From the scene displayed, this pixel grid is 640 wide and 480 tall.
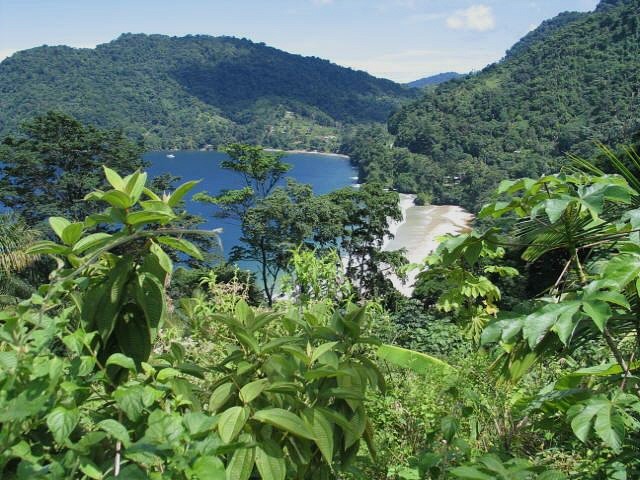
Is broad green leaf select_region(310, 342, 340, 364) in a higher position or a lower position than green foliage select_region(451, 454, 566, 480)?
higher

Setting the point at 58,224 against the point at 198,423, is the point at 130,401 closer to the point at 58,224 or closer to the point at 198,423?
the point at 198,423

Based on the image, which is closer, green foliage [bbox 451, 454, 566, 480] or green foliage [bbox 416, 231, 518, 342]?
green foliage [bbox 451, 454, 566, 480]

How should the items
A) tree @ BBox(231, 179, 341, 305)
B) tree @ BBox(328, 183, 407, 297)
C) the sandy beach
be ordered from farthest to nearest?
the sandy beach → tree @ BBox(328, 183, 407, 297) → tree @ BBox(231, 179, 341, 305)

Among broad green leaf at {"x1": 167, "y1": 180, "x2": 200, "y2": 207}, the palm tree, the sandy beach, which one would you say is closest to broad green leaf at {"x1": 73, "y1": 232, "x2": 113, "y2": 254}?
broad green leaf at {"x1": 167, "y1": 180, "x2": 200, "y2": 207}

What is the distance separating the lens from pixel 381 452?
1.62m

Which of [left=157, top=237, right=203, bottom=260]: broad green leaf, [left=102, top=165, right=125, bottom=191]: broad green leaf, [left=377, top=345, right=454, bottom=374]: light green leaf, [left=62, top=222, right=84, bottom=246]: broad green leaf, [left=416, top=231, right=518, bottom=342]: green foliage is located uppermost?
[left=102, top=165, right=125, bottom=191]: broad green leaf

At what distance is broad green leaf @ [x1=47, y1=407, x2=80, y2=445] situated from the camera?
644 mm

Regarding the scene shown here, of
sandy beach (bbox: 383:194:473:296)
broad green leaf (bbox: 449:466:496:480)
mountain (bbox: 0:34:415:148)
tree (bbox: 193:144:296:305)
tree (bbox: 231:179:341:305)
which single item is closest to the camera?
broad green leaf (bbox: 449:466:496:480)

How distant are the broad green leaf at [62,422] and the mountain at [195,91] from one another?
7840 centimetres

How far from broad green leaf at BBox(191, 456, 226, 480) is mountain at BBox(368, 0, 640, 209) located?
132ft

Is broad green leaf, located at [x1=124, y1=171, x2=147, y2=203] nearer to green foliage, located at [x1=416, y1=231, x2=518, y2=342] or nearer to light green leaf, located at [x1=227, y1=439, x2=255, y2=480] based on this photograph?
light green leaf, located at [x1=227, y1=439, x2=255, y2=480]

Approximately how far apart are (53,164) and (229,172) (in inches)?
1837

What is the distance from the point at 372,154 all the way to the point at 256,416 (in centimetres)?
5582

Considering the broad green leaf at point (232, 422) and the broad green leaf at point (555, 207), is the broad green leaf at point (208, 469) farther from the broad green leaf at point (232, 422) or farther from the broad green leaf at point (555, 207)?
the broad green leaf at point (555, 207)
